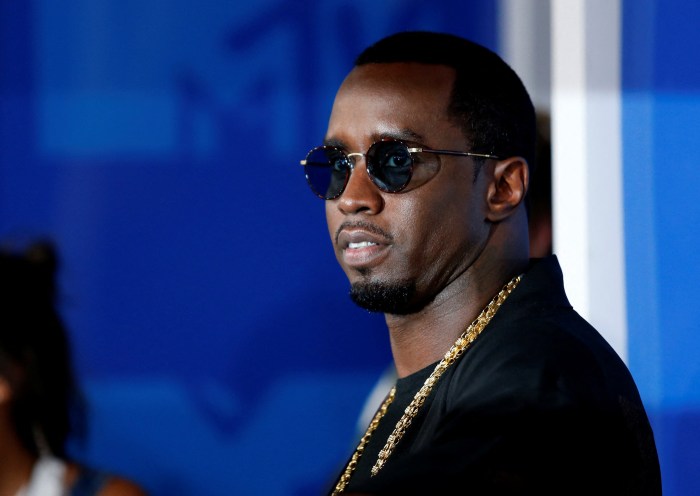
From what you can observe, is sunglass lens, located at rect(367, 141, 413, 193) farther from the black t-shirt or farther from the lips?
the black t-shirt

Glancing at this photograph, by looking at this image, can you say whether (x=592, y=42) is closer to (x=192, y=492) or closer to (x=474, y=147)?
(x=474, y=147)

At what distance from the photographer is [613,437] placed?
161cm

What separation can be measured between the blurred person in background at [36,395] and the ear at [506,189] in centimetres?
110

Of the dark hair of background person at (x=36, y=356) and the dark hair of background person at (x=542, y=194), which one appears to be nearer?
the dark hair of background person at (x=36, y=356)

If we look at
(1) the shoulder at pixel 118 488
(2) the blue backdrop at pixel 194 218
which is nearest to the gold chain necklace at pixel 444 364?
(1) the shoulder at pixel 118 488

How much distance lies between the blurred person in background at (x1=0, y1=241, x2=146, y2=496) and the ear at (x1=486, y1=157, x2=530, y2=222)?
1098mm

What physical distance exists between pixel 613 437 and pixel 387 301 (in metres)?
0.58

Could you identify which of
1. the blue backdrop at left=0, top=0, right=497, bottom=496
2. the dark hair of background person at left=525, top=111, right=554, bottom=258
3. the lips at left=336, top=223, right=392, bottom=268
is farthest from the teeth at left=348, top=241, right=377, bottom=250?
the dark hair of background person at left=525, top=111, right=554, bottom=258

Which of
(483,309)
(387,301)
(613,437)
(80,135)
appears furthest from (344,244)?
(80,135)

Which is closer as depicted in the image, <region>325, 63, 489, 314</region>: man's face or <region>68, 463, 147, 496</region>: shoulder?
<region>325, 63, 489, 314</region>: man's face

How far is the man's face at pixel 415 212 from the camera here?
2057 mm

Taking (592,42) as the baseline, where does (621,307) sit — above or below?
below

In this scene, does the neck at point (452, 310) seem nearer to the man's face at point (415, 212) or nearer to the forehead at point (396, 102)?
the man's face at point (415, 212)

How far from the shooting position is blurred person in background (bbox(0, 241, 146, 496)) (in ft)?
8.11
